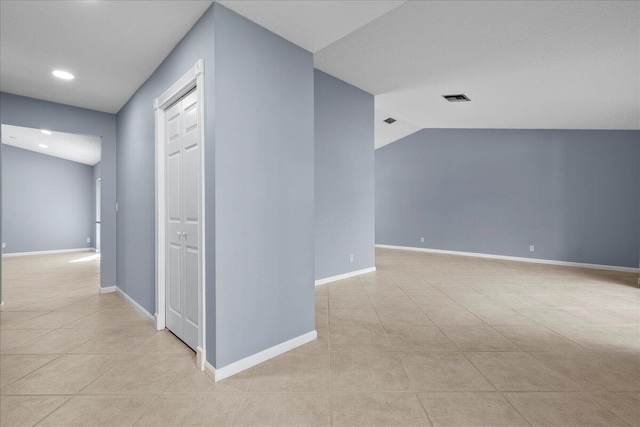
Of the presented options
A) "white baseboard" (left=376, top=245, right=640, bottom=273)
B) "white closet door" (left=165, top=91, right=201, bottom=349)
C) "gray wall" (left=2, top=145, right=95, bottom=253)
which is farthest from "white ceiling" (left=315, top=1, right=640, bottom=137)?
"gray wall" (left=2, top=145, right=95, bottom=253)

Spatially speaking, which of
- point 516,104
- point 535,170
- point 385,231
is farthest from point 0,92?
point 535,170

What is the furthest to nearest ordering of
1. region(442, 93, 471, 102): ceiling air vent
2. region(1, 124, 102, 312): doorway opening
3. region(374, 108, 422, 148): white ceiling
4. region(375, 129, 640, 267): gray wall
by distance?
1. region(374, 108, 422, 148): white ceiling
2. region(1, 124, 102, 312): doorway opening
3. region(375, 129, 640, 267): gray wall
4. region(442, 93, 471, 102): ceiling air vent

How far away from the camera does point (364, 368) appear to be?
2.30 metres

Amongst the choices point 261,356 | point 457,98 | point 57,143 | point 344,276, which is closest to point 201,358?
point 261,356

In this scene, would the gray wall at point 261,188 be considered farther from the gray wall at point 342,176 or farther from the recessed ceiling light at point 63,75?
the recessed ceiling light at point 63,75

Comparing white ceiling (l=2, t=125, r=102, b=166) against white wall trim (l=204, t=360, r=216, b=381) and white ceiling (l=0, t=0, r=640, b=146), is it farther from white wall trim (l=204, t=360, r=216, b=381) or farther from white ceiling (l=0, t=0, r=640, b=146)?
white wall trim (l=204, t=360, r=216, b=381)

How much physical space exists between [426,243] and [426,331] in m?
6.15

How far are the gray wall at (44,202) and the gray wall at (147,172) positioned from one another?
22.0ft

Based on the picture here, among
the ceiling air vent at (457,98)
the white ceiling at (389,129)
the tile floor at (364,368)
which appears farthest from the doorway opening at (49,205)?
the ceiling air vent at (457,98)

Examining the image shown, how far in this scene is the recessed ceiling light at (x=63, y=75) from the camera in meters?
3.33

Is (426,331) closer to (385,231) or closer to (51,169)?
(385,231)

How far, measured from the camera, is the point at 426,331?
9.96 feet

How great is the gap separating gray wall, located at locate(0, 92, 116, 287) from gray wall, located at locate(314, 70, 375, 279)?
3176 mm

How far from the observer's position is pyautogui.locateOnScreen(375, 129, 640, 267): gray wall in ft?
20.4
